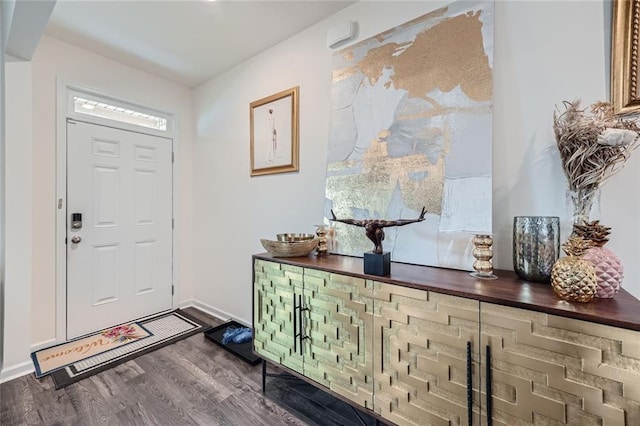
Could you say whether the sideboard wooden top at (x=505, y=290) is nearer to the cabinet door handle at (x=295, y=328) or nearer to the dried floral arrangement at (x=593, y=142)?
the cabinet door handle at (x=295, y=328)

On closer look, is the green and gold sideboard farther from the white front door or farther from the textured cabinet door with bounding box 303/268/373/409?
the white front door

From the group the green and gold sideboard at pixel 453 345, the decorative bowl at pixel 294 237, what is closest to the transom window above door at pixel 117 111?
the decorative bowl at pixel 294 237

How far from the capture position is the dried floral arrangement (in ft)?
3.48

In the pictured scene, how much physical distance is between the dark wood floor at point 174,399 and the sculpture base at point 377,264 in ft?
2.84

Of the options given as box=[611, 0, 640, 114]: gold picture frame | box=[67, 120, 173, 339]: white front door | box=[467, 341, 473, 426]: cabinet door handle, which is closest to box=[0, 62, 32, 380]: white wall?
box=[67, 120, 173, 339]: white front door

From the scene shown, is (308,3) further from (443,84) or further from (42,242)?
(42,242)

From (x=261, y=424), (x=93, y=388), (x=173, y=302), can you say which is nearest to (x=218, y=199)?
(x=173, y=302)

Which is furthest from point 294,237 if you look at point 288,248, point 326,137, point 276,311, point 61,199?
point 61,199

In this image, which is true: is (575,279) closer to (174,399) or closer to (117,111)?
(174,399)

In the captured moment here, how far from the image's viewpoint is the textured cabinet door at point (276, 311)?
1.69 m

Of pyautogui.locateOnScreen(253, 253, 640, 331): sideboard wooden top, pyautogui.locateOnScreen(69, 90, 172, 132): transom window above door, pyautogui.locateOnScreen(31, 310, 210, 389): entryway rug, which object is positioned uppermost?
pyautogui.locateOnScreen(69, 90, 172, 132): transom window above door

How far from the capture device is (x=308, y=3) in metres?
1.99

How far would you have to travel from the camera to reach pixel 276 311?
1785 mm

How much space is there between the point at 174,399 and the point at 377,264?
5.29 ft
